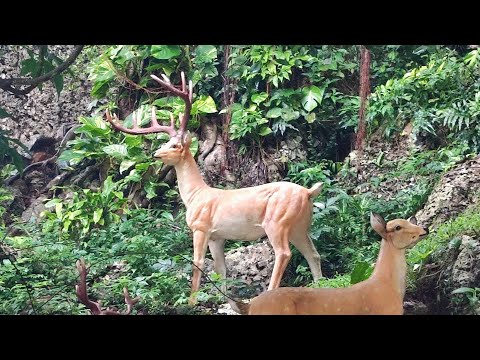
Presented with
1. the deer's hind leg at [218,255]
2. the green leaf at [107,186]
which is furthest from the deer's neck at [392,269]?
the green leaf at [107,186]

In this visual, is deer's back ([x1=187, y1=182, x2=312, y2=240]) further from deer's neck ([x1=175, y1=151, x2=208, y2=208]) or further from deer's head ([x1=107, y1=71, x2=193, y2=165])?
deer's head ([x1=107, y1=71, x2=193, y2=165])

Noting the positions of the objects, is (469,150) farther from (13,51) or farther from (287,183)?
(13,51)

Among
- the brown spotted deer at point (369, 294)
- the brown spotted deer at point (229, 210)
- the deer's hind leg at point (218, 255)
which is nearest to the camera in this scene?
the brown spotted deer at point (369, 294)

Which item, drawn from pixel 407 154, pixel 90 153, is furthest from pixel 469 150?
pixel 90 153

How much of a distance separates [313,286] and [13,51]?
2286 millimetres

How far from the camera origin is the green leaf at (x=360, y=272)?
4664mm

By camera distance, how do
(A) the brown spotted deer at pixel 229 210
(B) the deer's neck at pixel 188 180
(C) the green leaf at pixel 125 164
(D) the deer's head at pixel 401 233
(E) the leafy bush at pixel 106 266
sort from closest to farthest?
(D) the deer's head at pixel 401 233 → (E) the leafy bush at pixel 106 266 → (A) the brown spotted deer at pixel 229 210 → (B) the deer's neck at pixel 188 180 → (C) the green leaf at pixel 125 164

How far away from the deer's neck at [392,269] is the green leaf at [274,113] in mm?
1336

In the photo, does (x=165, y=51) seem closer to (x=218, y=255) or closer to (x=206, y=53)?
(x=206, y=53)

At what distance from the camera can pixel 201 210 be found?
508 centimetres

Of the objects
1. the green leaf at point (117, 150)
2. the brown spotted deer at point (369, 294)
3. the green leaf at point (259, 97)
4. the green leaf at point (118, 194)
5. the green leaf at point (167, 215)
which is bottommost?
the brown spotted deer at point (369, 294)

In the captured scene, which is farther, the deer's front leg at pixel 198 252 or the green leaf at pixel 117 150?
the green leaf at pixel 117 150

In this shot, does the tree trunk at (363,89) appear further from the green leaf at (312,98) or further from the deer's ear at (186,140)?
the deer's ear at (186,140)

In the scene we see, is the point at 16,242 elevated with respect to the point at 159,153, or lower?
lower
